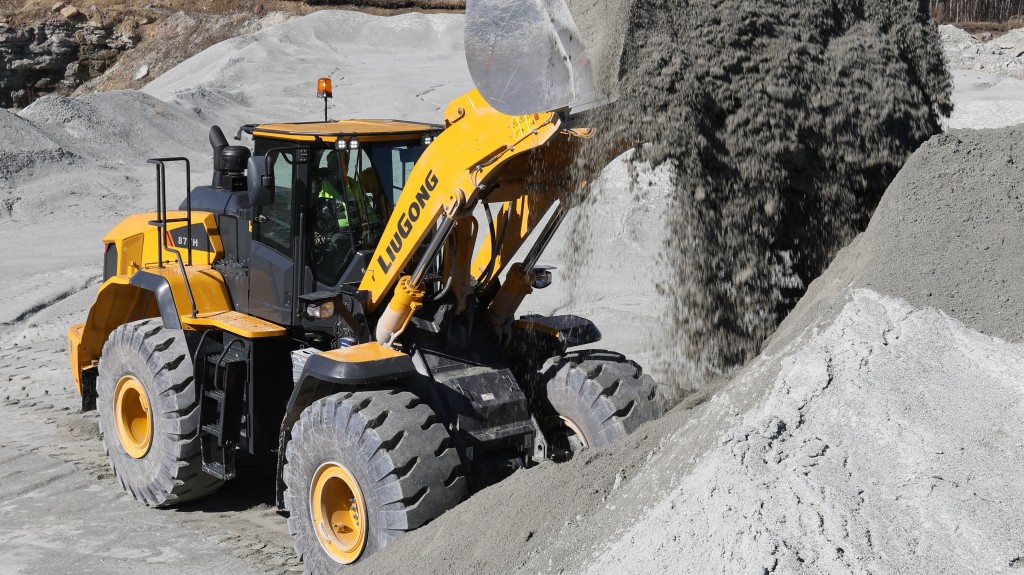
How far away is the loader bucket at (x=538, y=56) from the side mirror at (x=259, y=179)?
1366 mm

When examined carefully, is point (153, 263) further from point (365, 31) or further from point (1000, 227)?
point (365, 31)

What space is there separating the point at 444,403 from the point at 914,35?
9.99ft

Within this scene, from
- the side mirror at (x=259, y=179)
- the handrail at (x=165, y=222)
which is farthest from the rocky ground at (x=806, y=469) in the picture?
the side mirror at (x=259, y=179)

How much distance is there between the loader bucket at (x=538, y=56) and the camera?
4.58 metres

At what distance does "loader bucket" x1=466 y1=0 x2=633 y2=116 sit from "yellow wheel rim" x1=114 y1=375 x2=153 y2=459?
325cm

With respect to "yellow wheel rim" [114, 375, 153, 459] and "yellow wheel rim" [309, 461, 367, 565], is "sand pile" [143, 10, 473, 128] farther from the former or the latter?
"yellow wheel rim" [309, 461, 367, 565]

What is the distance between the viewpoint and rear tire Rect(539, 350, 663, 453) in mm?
5555

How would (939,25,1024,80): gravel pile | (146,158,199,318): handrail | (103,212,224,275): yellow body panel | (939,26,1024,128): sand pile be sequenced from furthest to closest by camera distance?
(939,25,1024,80): gravel pile < (939,26,1024,128): sand pile < (103,212,224,275): yellow body panel < (146,158,199,318): handrail

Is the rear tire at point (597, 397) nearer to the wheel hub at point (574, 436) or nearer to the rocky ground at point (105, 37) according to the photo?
the wheel hub at point (574, 436)

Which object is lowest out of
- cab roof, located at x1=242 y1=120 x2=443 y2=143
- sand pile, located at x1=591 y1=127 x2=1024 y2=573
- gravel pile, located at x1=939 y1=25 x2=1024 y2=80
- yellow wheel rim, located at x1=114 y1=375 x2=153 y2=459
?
yellow wheel rim, located at x1=114 y1=375 x2=153 y2=459

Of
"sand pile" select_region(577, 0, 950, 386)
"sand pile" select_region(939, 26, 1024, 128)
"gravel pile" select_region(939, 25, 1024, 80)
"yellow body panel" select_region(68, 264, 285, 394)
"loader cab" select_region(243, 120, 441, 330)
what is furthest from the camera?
"gravel pile" select_region(939, 25, 1024, 80)

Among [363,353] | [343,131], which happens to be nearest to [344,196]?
[343,131]

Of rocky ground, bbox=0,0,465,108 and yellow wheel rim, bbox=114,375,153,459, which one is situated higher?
rocky ground, bbox=0,0,465,108

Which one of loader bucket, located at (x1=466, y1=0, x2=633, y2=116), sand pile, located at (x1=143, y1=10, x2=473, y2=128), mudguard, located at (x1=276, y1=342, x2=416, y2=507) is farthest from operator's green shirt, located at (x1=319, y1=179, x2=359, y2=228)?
sand pile, located at (x1=143, y1=10, x2=473, y2=128)
